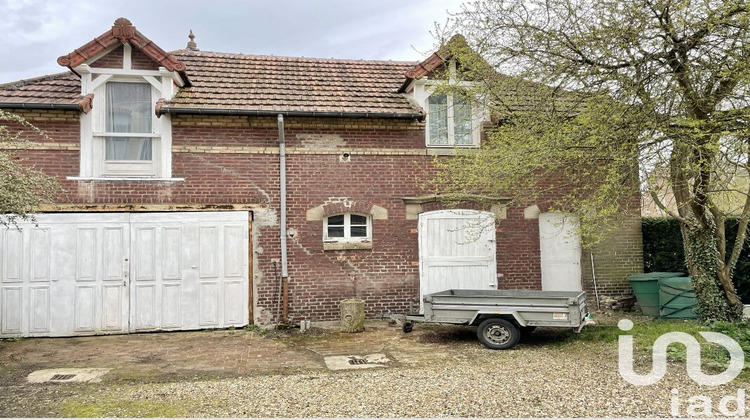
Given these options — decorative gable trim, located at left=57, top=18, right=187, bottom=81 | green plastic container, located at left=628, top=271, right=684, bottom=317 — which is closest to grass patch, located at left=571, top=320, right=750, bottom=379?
green plastic container, located at left=628, top=271, right=684, bottom=317

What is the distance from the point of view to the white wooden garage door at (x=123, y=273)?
9859 mm

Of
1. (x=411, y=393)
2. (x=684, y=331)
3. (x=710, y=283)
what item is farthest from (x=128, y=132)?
(x=710, y=283)

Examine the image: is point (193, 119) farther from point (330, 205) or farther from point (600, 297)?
point (600, 297)

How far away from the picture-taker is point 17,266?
9836 millimetres

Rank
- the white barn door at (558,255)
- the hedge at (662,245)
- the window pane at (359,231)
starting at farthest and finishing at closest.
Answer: the hedge at (662,245)
the white barn door at (558,255)
the window pane at (359,231)

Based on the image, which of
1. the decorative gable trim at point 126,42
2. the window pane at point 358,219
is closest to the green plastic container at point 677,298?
the window pane at point 358,219

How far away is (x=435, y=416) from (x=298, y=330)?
221 inches

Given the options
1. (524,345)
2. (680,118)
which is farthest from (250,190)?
(680,118)

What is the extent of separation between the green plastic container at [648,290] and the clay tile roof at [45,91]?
12073mm

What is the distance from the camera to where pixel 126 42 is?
10336mm

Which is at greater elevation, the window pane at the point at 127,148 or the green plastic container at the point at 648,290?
→ the window pane at the point at 127,148

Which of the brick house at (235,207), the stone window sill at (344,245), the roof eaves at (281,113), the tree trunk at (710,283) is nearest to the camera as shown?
the tree trunk at (710,283)

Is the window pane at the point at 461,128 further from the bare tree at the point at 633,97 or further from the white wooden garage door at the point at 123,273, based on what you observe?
the white wooden garage door at the point at 123,273

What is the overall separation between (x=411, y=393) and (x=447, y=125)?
7.04 metres
